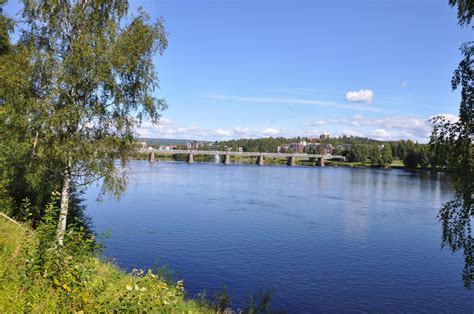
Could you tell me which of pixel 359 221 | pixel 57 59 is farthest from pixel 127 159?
pixel 359 221

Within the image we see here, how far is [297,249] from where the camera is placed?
29.9 meters

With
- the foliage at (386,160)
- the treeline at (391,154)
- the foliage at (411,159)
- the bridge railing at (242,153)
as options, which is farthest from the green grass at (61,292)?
the foliage at (386,160)

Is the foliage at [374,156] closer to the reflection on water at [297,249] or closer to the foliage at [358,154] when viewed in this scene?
the foliage at [358,154]

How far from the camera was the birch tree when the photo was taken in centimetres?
1362

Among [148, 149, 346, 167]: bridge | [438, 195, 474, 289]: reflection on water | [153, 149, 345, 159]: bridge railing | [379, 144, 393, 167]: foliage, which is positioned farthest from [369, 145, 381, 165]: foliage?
[438, 195, 474, 289]: reflection on water

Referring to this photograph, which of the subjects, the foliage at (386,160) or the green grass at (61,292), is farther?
the foliage at (386,160)

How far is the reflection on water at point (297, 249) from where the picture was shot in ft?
71.2

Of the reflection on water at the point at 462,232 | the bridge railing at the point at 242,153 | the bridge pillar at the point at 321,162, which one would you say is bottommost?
the bridge pillar at the point at 321,162

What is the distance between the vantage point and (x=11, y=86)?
13586 millimetres

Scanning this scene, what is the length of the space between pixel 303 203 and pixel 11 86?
144 ft

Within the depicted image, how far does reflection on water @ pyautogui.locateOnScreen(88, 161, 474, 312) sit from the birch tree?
6.72 m

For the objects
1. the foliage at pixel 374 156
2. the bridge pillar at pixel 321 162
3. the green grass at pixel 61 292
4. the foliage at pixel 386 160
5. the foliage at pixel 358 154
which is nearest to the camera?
the green grass at pixel 61 292

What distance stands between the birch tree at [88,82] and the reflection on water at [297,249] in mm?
6718

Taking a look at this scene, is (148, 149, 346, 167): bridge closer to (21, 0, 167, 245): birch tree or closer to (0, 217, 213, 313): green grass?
(21, 0, 167, 245): birch tree
